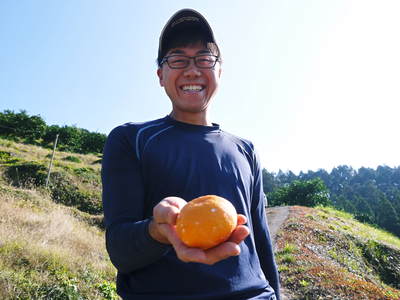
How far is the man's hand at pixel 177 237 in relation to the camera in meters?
1.16

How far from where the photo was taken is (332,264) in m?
9.88

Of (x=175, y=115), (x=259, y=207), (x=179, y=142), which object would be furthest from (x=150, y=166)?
(x=259, y=207)

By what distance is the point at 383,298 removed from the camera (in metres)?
7.13

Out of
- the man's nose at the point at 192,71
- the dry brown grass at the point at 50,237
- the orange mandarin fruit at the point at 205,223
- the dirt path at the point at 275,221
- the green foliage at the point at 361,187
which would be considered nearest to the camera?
the orange mandarin fruit at the point at 205,223

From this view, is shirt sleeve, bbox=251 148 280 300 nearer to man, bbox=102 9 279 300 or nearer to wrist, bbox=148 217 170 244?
man, bbox=102 9 279 300

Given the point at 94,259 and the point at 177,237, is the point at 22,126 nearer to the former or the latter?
the point at 94,259

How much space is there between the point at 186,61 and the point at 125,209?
114 centimetres

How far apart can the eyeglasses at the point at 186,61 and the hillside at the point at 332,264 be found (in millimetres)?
6656

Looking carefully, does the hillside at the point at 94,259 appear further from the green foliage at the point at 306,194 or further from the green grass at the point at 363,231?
the green foliage at the point at 306,194

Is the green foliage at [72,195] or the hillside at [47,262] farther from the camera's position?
the green foliage at [72,195]

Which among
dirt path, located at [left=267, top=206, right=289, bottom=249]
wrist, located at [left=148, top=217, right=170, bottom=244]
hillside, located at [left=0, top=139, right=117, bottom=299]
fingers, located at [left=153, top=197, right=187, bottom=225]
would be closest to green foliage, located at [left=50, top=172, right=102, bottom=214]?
hillside, located at [left=0, top=139, right=117, bottom=299]

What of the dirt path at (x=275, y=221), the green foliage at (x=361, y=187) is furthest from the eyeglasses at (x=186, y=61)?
the green foliage at (x=361, y=187)

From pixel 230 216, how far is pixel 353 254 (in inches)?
558

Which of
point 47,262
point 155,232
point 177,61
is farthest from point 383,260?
point 155,232
